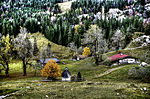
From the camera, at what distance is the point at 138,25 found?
126m

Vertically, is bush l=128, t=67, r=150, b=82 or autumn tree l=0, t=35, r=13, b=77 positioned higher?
autumn tree l=0, t=35, r=13, b=77

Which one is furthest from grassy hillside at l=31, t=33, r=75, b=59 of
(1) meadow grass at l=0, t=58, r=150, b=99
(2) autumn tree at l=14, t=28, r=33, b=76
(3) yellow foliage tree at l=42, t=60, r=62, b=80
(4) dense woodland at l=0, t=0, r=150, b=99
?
(1) meadow grass at l=0, t=58, r=150, b=99


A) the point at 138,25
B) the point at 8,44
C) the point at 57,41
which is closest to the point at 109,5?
the point at 138,25

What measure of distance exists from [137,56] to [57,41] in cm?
7094

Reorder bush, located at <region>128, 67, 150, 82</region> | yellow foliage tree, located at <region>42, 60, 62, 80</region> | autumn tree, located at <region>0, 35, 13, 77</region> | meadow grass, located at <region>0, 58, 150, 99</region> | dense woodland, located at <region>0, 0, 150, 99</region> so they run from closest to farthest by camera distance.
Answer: meadow grass, located at <region>0, 58, 150, 99</region> < dense woodland, located at <region>0, 0, 150, 99</region> < bush, located at <region>128, 67, 150, 82</region> < yellow foliage tree, located at <region>42, 60, 62, 80</region> < autumn tree, located at <region>0, 35, 13, 77</region>

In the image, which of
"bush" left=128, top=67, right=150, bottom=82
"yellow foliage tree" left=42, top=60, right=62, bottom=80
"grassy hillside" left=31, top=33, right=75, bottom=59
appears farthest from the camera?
"grassy hillside" left=31, top=33, right=75, bottom=59

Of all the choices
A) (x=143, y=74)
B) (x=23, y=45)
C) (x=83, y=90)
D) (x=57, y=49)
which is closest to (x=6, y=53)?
(x=23, y=45)

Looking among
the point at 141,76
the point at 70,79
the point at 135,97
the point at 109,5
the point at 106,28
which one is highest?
the point at 109,5

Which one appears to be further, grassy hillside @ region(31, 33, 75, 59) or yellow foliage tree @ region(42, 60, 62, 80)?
grassy hillside @ region(31, 33, 75, 59)

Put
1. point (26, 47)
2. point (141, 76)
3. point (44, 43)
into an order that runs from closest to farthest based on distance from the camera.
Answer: point (141, 76), point (26, 47), point (44, 43)

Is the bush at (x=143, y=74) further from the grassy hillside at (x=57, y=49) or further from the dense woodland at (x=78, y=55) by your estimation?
the grassy hillside at (x=57, y=49)

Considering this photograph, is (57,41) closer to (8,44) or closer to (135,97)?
(8,44)

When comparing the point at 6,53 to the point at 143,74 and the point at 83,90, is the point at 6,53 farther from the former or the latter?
the point at 143,74

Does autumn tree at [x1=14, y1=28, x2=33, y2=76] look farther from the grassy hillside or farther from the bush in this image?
the grassy hillside
